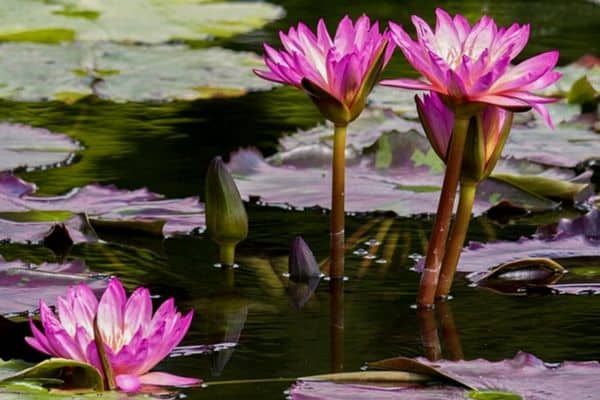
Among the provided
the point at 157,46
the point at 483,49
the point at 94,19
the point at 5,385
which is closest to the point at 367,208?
the point at 483,49

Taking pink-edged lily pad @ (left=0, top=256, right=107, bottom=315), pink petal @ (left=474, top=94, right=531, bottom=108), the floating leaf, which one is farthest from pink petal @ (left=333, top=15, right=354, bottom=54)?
the floating leaf

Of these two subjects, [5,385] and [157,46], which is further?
[157,46]

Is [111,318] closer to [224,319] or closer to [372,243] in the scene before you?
[224,319]

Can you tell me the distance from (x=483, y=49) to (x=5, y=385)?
2.33 feet

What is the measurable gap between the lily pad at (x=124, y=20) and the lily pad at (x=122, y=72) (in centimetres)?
27

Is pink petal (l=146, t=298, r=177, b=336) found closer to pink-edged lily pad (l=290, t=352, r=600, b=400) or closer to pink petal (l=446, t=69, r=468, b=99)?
pink-edged lily pad (l=290, t=352, r=600, b=400)

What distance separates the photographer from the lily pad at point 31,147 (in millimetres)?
2717

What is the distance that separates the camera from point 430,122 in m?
1.77

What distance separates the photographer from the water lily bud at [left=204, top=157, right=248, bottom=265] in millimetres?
1939

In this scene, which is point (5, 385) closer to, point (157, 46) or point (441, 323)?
point (441, 323)

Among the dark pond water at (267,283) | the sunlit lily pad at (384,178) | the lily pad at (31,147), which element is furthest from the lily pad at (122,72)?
the sunlit lily pad at (384,178)

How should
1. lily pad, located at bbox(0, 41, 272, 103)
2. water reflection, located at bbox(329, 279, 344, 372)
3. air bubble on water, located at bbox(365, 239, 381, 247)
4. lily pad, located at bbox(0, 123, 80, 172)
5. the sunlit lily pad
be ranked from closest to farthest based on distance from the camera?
water reflection, located at bbox(329, 279, 344, 372), air bubble on water, located at bbox(365, 239, 381, 247), the sunlit lily pad, lily pad, located at bbox(0, 123, 80, 172), lily pad, located at bbox(0, 41, 272, 103)

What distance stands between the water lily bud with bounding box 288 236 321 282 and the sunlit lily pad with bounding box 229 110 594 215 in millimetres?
426

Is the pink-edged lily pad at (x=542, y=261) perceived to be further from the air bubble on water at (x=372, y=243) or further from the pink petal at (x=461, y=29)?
the pink petal at (x=461, y=29)
